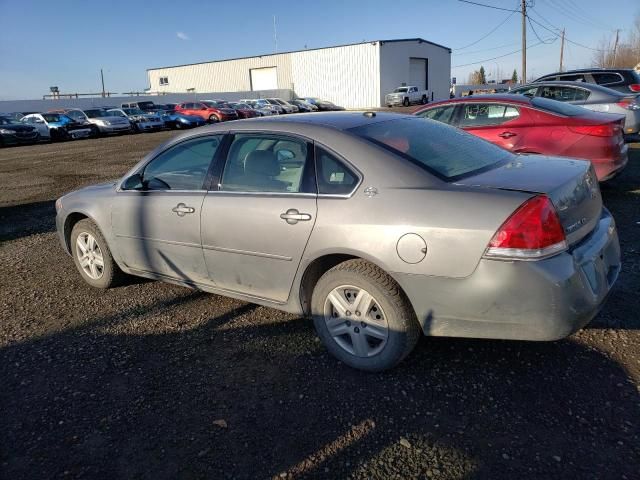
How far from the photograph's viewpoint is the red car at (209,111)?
3344cm

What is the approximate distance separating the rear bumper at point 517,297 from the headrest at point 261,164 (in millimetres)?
1214

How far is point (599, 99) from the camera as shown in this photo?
32.1 feet

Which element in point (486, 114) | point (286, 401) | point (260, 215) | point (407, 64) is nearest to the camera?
point (286, 401)

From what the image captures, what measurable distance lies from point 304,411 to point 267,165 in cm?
167

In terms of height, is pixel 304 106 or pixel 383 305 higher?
pixel 304 106

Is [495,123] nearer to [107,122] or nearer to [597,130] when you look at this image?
[597,130]

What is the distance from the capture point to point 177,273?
395cm

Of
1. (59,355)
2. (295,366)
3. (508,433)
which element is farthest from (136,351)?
(508,433)

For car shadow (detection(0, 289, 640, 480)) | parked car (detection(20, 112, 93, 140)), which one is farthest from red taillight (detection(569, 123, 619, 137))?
parked car (detection(20, 112, 93, 140))

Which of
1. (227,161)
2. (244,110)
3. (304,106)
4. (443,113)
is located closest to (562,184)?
(227,161)

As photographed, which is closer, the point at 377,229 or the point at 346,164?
the point at 377,229

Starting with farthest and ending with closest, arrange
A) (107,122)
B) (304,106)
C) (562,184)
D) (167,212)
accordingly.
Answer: (304,106), (107,122), (167,212), (562,184)

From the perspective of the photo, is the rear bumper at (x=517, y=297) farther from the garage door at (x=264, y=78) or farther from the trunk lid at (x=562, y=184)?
the garage door at (x=264, y=78)

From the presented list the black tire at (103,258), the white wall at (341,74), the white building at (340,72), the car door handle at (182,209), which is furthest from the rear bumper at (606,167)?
the white wall at (341,74)
